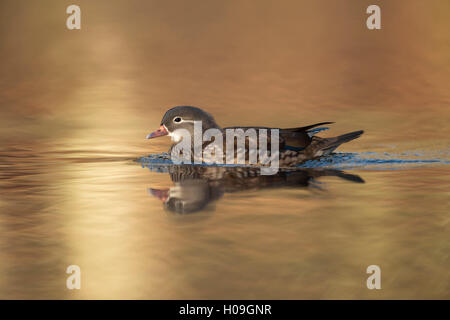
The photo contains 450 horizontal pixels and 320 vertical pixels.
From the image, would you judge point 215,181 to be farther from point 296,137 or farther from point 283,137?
point 296,137

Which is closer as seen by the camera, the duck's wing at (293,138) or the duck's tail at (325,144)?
the duck's wing at (293,138)

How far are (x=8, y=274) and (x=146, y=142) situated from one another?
321 inches

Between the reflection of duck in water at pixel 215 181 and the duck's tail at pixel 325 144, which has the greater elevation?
the duck's tail at pixel 325 144

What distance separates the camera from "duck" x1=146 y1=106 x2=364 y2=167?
9.14m

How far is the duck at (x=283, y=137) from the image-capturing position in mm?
9141

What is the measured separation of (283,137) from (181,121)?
1.68 meters

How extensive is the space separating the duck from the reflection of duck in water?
39 centimetres

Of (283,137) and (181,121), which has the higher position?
(181,121)

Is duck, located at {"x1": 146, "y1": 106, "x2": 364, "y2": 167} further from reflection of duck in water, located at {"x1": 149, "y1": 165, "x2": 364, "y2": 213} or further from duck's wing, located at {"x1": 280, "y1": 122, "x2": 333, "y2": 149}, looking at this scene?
reflection of duck in water, located at {"x1": 149, "y1": 165, "x2": 364, "y2": 213}

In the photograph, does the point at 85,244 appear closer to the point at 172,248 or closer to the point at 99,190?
the point at 172,248

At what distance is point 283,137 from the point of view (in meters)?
9.27

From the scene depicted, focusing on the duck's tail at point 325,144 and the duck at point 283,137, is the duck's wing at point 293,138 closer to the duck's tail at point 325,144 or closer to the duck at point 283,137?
the duck at point 283,137

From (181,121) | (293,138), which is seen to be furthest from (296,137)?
(181,121)

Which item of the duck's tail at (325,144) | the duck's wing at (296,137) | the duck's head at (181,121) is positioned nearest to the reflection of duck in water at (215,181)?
the duck's wing at (296,137)
